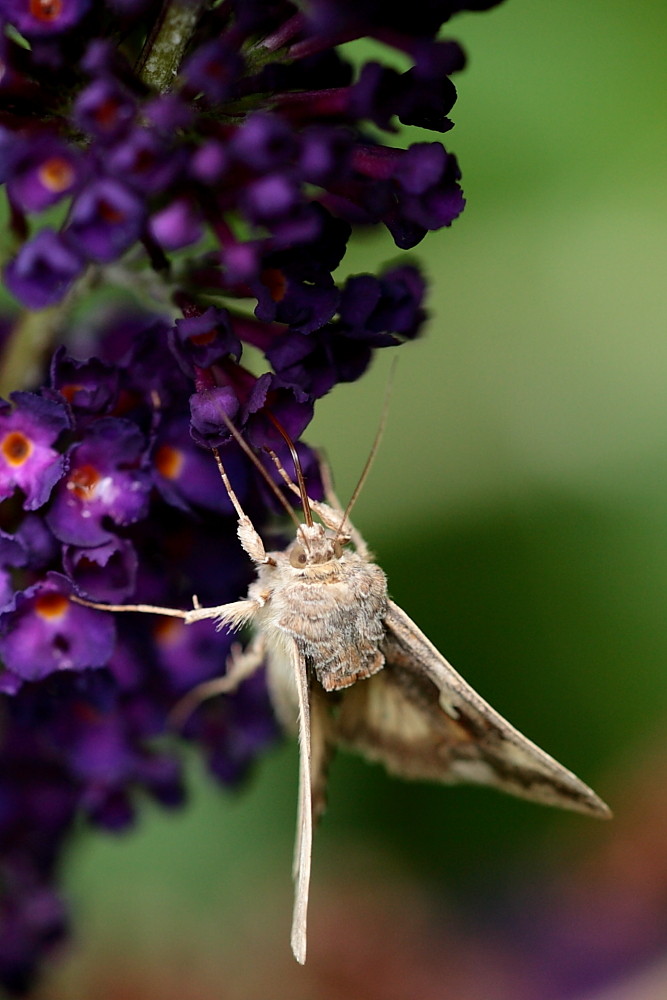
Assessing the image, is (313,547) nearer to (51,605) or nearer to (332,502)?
(332,502)

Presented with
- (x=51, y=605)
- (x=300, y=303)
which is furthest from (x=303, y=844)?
(x=300, y=303)

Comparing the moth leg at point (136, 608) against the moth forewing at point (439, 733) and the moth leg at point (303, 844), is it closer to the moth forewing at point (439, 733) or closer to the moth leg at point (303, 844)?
the moth leg at point (303, 844)

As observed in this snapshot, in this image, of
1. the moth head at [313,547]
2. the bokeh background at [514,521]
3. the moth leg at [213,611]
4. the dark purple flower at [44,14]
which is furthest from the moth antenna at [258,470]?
the bokeh background at [514,521]

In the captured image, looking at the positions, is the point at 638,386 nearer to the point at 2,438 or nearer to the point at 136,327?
the point at 136,327

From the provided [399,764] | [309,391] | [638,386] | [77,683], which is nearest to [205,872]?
[399,764]

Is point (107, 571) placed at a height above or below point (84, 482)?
below

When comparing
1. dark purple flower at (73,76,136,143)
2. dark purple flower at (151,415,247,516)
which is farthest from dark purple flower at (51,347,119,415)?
dark purple flower at (73,76,136,143)
